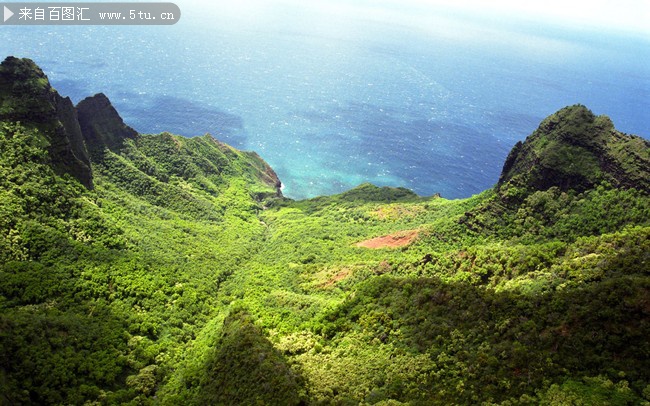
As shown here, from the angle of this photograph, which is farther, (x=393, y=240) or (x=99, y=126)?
(x=99, y=126)

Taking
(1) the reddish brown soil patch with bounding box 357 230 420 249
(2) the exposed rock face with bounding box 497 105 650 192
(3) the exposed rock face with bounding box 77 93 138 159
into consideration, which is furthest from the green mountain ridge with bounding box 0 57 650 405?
(1) the reddish brown soil patch with bounding box 357 230 420 249

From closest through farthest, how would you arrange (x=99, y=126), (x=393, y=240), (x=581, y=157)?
(x=581, y=157)
(x=393, y=240)
(x=99, y=126)

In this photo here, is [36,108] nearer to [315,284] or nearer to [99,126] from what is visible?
[99,126]

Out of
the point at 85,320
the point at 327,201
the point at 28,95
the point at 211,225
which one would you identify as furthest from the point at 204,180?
the point at 85,320

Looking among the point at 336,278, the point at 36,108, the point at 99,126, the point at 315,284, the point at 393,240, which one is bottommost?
the point at 315,284

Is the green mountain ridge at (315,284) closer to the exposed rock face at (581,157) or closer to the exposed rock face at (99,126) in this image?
the exposed rock face at (581,157)

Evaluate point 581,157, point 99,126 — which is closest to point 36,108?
point 99,126

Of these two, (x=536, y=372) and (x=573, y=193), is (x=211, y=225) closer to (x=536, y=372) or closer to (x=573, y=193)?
(x=573, y=193)

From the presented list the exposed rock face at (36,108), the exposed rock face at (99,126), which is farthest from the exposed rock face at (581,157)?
the exposed rock face at (99,126)
